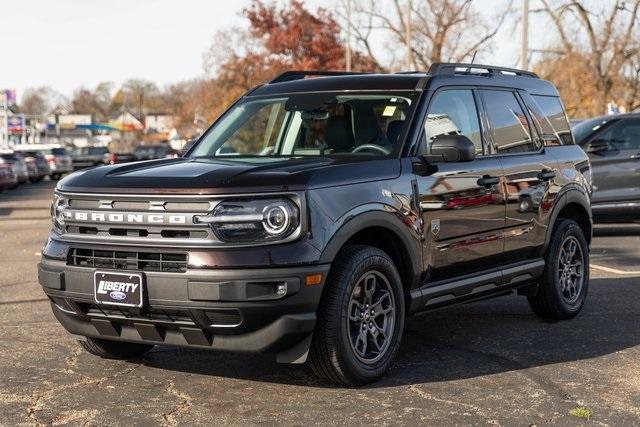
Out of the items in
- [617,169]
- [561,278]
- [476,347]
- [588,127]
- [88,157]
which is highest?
[588,127]

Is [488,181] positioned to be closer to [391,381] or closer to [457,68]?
[457,68]

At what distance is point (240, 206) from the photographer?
509cm

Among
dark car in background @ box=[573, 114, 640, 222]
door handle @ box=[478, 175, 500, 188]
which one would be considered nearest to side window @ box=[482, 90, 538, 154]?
door handle @ box=[478, 175, 500, 188]

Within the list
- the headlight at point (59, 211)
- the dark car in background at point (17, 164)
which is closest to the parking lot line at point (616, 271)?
the headlight at point (59, 211)

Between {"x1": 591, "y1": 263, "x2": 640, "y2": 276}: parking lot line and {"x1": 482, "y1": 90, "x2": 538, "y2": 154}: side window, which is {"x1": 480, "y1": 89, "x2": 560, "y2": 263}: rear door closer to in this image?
{"x1": 482, "y1": 90, "x2": 538, "y2": 154}: side window

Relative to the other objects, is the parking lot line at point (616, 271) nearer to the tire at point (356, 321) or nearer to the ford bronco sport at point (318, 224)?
the ford bronco sport at point (318, 224)

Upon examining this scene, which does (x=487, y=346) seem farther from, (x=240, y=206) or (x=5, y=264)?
(x=5, y=264)

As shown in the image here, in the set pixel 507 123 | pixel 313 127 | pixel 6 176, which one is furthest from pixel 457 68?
pixel 6 176

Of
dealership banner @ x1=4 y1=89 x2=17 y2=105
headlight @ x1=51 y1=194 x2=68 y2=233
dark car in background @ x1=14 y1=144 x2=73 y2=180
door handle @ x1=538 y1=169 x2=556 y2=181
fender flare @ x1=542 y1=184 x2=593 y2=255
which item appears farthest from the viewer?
dealership banner @ x1=4 y1=89 x2=17 y2=105

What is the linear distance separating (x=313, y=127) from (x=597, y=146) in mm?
8353

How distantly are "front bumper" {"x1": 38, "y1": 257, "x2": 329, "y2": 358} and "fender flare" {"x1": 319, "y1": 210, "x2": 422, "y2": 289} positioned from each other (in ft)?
0.44

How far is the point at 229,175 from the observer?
17.1 feet

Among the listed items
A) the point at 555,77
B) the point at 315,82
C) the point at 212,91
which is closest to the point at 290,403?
A: the point at 315,82

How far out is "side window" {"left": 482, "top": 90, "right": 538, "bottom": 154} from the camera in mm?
6930
